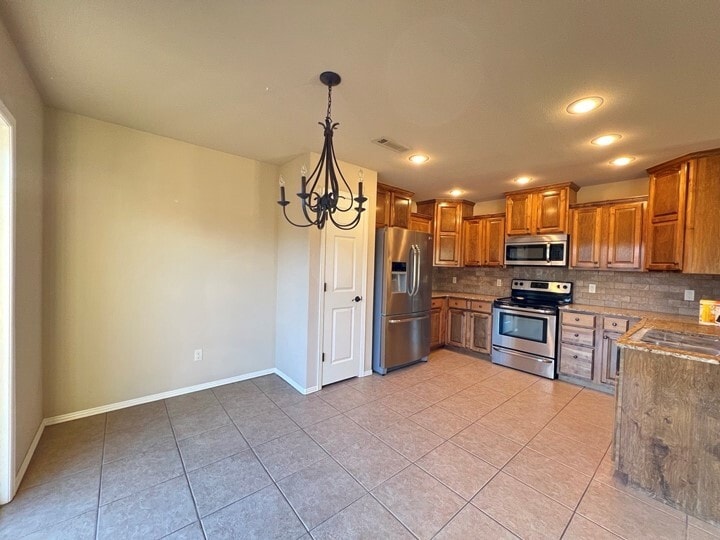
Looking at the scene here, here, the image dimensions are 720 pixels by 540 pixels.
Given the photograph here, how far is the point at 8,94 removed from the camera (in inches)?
62.7

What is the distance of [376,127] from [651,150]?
2.54 m

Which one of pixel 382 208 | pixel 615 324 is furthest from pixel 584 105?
pixel 615 324

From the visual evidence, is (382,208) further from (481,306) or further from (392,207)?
(481,306)

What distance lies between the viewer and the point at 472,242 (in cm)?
486

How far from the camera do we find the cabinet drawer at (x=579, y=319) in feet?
11.2

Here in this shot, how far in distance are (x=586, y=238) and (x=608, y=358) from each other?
4.73 ft

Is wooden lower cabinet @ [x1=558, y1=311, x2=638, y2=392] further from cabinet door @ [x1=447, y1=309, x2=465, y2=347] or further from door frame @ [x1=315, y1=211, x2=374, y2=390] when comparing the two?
door frame @ [x1=315, y1=211, x2=374, y2=390]

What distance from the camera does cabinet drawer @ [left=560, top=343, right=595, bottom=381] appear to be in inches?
133

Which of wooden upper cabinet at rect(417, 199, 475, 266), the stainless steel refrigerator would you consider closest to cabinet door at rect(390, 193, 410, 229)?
the stainless steel refrigerator

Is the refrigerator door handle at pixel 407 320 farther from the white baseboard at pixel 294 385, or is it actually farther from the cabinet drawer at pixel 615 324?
the cabinet drawer at pixel 615 324

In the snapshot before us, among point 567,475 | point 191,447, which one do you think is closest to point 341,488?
point 191,447

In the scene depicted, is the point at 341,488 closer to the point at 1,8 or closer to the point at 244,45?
the point at 244,45

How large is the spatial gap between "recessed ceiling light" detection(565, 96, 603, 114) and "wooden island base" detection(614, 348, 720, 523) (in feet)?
5.36

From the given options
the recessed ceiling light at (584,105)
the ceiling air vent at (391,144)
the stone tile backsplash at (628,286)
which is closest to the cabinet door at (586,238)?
the stone tile backsplash at (628,286)
